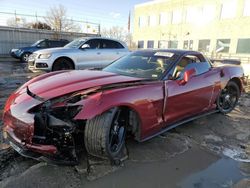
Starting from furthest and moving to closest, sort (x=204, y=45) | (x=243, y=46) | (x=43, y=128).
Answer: (x=204, y=45), (x=243, y=46), (x=43, y=128)

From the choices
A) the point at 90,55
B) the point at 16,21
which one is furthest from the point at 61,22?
the point at 90,55

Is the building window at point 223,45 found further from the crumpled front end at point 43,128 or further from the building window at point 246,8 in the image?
the crumpled front end at point 43,128

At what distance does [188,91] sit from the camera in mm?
3623

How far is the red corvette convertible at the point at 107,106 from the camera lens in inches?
94.9

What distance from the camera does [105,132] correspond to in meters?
2.54

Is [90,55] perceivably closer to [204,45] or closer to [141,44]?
[204,45]

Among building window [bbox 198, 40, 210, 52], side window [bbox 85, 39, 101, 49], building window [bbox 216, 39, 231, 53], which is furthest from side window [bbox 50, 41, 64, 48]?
building window [bbox 198, 40, 210, 52]

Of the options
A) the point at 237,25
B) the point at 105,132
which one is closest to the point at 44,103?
the point at 105,132

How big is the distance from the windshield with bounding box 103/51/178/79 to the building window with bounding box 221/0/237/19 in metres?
24.8

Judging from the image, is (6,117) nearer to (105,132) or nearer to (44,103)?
(44,103)

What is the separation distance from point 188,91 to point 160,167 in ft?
4.56

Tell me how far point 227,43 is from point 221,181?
25914mm

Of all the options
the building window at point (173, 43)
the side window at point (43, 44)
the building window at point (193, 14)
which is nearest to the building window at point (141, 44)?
the building window at point (173, 43)

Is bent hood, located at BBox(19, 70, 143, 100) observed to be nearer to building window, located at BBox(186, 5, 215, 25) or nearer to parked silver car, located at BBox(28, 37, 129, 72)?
parked silver car, located at BBox(28, 37, 129, 72)
